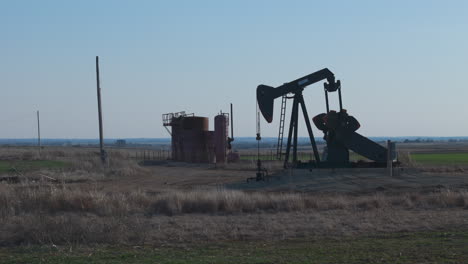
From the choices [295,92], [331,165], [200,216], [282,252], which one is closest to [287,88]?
[295,92]

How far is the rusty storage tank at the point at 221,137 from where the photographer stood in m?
46.2

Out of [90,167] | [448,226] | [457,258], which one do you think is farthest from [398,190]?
[90,167]

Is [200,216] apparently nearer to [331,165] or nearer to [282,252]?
[282,252]

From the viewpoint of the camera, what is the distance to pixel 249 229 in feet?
42.7

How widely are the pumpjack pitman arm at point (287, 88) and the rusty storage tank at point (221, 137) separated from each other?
741 inches

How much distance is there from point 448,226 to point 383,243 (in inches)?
109

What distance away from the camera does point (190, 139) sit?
4719 cm

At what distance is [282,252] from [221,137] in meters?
36.5

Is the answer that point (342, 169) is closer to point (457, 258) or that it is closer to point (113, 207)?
point (113, 207)

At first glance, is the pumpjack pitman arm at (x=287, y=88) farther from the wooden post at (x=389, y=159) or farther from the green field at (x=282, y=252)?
the green field at (x=282, y=252)

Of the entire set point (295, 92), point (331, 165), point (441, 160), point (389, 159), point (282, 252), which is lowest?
point (441, 160)

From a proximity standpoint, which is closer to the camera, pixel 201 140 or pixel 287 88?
pixel 287 88

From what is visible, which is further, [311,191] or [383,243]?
[311,191]

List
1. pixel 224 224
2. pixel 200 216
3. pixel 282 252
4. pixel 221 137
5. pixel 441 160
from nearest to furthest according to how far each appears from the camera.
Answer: pixel 282 252
pixel 224 224
pixel 200 216
pixel 221 137
pixel 441 160
